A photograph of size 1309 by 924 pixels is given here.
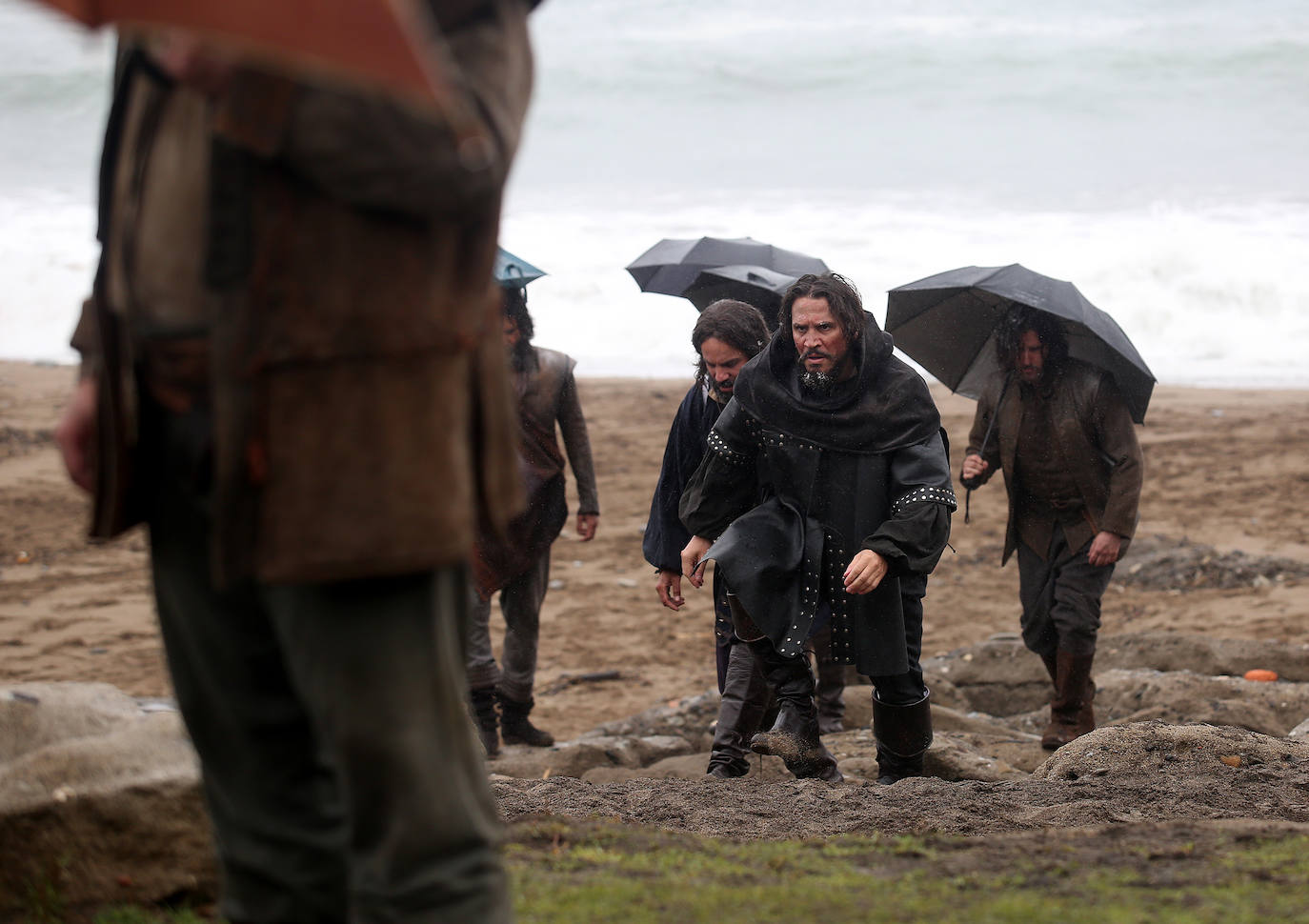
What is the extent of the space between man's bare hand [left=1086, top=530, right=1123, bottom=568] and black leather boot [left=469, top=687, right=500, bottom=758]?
105 inches

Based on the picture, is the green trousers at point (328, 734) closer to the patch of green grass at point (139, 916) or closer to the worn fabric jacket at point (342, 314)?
the worn fabric jacket at point (342, 314)

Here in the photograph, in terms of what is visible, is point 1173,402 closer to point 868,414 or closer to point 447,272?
point 868,414

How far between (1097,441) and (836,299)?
6.42 feet

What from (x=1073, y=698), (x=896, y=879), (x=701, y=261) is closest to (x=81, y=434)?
(x=896, y=879)

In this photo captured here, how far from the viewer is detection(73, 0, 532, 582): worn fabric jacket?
150cm

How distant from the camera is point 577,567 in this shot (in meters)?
9.74

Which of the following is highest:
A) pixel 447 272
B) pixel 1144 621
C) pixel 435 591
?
pixel 447 272

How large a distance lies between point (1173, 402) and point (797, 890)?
13.7 metres

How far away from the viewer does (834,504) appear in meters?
4.98

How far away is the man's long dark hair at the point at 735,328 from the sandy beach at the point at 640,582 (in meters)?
2.21

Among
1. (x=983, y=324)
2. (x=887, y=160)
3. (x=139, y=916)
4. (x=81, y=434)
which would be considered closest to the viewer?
(x=81, y=434)

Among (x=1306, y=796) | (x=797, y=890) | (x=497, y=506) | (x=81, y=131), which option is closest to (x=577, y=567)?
(x=1306, y=796)

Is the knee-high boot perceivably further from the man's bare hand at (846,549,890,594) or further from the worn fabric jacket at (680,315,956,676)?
the man's bare hand at (846,549,890,594)

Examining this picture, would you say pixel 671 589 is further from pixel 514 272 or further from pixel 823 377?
pixel 514 272
